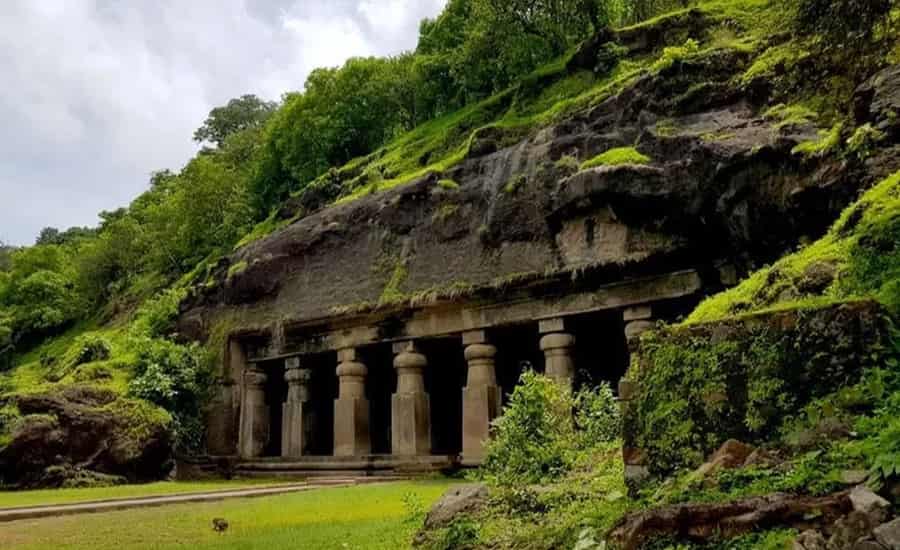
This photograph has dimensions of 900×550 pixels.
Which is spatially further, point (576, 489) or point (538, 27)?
point (538, 27)

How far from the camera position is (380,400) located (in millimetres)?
25172

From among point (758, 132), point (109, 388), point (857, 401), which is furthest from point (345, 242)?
point (857, 401)

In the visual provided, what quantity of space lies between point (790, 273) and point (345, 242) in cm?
1598

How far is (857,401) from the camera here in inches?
215

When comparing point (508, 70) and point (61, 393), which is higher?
point (508, 70)

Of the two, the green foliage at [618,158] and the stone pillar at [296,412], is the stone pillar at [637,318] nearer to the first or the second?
the green foliage at [618,158]

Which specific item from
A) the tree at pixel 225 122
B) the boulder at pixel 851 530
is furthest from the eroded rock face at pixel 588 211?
the tree at pixel 225 122

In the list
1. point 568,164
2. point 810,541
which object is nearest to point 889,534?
point 810,541

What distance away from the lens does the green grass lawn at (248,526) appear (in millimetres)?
8461

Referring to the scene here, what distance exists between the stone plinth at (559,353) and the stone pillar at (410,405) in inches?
151

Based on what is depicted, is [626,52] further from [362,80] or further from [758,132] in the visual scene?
[362,80]

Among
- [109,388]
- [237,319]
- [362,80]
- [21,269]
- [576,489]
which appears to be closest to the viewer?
[576,489]

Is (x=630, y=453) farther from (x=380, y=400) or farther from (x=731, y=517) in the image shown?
(x=380, y=400)

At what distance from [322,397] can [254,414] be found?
2.07 meters
